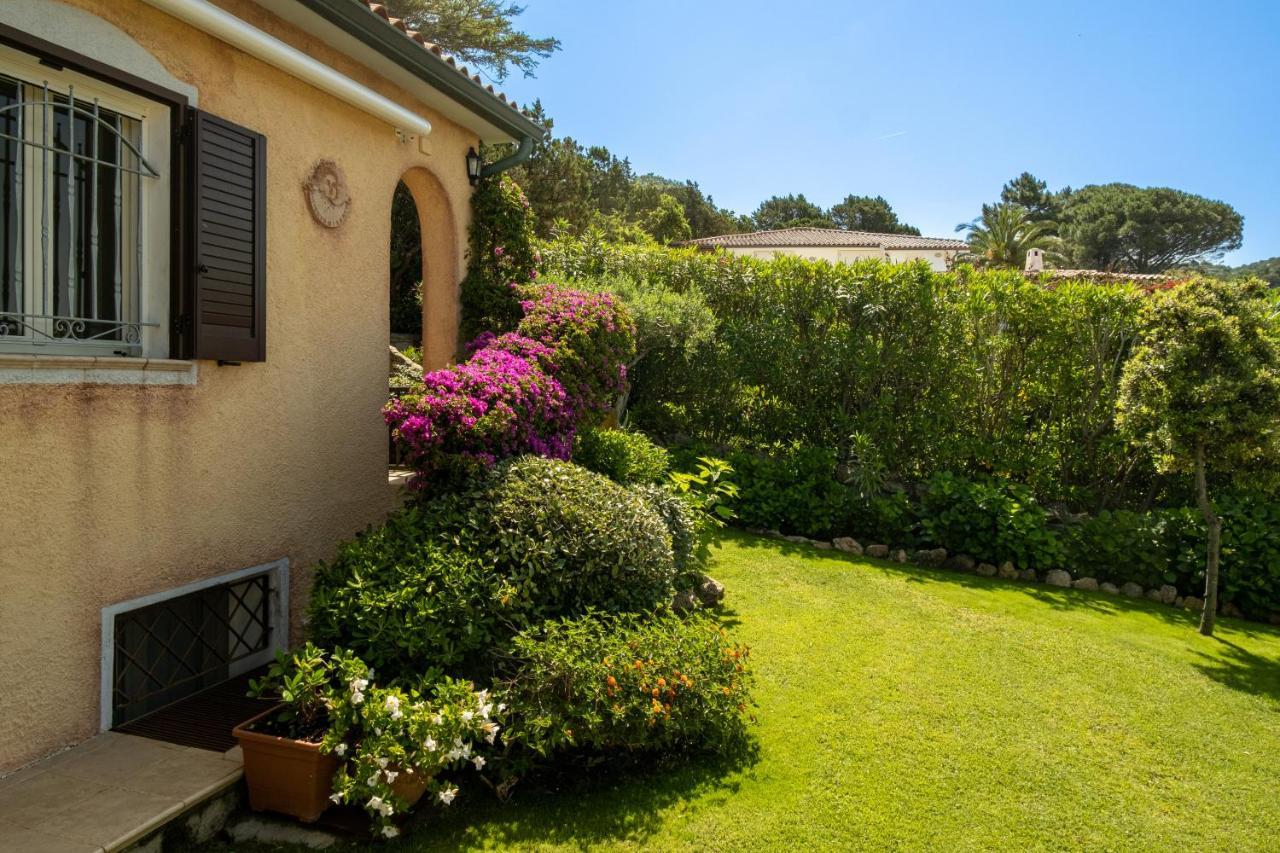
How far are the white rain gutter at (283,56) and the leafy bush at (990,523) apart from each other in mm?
7667

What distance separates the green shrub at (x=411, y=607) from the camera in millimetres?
4180

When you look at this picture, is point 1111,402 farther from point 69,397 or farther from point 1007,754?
point 69,397

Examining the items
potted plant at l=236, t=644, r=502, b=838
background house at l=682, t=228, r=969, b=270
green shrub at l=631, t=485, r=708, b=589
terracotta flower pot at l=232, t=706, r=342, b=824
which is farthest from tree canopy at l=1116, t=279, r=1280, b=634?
background house at l=682, t=228, r=969, b=270

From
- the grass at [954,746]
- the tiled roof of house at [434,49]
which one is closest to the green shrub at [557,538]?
the grass at [954,746]

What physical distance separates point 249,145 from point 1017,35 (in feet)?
43.2

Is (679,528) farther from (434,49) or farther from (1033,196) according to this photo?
(1033,196)

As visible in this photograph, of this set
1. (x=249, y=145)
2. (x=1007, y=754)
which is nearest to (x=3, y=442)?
(x=249, y=145)

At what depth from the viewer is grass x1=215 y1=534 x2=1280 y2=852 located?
13.0 ft

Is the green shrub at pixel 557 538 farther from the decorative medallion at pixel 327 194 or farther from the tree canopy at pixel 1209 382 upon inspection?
the tree canopy at pixel 1209 382

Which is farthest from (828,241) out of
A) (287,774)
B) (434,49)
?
(287,774)

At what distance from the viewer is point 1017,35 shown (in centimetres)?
1266

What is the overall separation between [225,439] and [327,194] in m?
2.10

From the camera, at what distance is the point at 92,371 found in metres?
3.89

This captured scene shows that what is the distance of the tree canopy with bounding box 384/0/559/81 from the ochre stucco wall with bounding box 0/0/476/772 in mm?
15098
